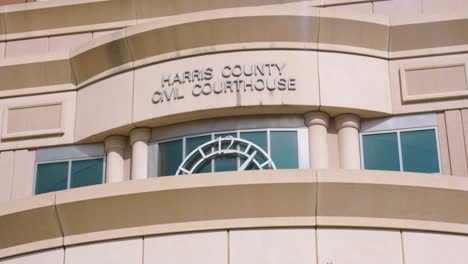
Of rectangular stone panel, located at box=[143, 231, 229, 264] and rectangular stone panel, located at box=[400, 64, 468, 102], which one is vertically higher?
rectangular stone panel, located at box=[400, 64, 468, 102]

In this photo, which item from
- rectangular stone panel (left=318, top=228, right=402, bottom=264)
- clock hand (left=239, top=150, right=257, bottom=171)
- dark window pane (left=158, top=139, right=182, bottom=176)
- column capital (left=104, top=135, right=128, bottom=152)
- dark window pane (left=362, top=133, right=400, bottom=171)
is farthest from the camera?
column capital (left=104, top=135, right=128, bottom=152)

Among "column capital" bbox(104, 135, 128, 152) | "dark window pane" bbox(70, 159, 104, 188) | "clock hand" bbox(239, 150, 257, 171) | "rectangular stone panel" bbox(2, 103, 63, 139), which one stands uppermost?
"rectangular stone panel" bbox(2, 103, 63, 139)

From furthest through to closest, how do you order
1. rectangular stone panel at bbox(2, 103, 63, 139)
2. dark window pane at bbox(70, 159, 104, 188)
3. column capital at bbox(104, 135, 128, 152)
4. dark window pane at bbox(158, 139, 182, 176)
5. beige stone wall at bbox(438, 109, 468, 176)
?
rectangular stone panel at bbox(2, 103, 63, 139) < dark window pane at bbox(70, 159, 104, 188) < column capital at bbox(104, 135, 128, 152) < dark window pane at bbox(158, 139, 182, 176) < beige stone wall at bbox(438, 109, 468, 176)

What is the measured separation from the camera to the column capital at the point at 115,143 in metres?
24.6

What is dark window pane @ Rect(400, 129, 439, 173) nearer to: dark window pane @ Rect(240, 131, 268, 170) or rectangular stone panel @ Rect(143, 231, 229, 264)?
dark window pane @ Rect(240, 131, 268, 170)

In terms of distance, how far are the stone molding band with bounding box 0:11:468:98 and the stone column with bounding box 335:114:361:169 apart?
1.60 meters

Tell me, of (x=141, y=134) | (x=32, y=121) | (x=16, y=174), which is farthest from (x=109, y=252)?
(x=32, y=121)

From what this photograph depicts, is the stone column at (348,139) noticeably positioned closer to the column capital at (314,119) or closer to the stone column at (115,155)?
the column capital at (314,119)

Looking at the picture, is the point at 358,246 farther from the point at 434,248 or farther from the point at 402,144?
the point at 402,144

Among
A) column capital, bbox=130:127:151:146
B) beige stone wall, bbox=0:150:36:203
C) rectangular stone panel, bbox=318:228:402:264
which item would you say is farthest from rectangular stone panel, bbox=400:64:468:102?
beige stone wall, bbox=0:150:36:203

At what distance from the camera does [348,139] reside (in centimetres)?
2377

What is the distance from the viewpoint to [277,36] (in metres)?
24.0

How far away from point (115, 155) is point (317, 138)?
189 inches

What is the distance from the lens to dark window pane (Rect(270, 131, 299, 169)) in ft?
76.5
